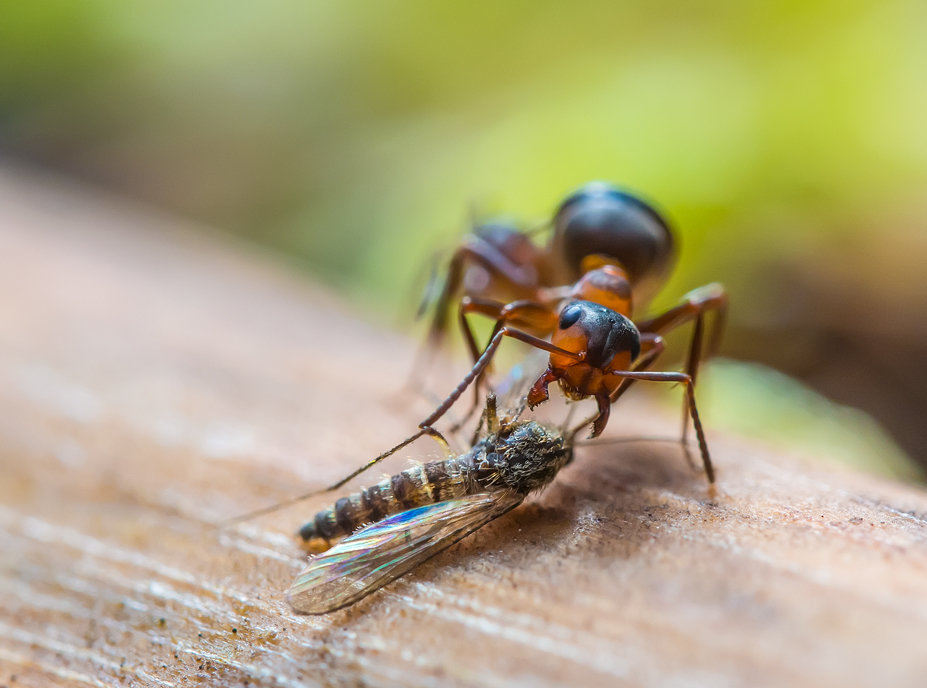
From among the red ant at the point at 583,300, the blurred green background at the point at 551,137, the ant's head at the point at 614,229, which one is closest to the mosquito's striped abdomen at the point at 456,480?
the red ant at the point at 583,300

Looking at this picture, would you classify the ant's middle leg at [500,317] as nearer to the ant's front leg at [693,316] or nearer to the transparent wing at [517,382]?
the transparent wing at [517,382]

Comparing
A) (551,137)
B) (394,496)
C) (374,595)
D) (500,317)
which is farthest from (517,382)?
(551,137)

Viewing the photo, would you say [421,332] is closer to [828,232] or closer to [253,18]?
[828,232]

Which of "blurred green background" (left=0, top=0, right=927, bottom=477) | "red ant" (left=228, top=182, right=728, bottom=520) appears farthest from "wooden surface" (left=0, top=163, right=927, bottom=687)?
"blurred green background" (left=0, top=0, right=927, bottom=477)

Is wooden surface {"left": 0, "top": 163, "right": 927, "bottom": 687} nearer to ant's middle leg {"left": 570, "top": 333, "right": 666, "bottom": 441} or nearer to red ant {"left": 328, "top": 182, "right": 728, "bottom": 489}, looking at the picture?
ant's middle leg {"left": 570, "top": 333, "right": 666, "bottom": 441}

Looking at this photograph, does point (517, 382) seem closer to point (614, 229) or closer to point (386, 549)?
point (386, 549)

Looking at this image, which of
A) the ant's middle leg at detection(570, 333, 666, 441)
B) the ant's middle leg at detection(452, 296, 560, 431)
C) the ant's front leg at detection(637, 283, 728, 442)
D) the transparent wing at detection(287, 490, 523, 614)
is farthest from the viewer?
the ant's front leg at detection(637, 283, 728, 442)
